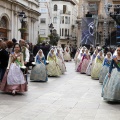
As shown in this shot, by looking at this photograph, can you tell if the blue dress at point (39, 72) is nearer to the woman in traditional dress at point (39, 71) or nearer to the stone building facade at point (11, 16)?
the woman in traditional dress at point (39, 71)

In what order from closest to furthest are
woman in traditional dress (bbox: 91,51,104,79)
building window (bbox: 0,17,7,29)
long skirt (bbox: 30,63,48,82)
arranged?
long skirt (bbox: 30,63,48,82), woman in traditional dress (bbox: 91,51,104,79), building window (bbox: 0,17,7,29)

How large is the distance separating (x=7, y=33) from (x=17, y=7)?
322 cm

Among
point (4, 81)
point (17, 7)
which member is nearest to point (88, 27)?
point (17, 7)

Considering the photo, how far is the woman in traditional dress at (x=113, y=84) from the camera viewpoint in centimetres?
957

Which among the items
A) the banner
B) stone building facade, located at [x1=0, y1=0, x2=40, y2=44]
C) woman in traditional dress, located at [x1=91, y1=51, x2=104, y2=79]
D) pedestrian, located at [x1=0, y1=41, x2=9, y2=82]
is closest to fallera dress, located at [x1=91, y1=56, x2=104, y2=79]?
woman in traditional dress, located at [x1=91, y1=51, x2=104, y2=79]

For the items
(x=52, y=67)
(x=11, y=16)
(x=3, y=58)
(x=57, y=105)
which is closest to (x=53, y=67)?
(x=52, y=67)

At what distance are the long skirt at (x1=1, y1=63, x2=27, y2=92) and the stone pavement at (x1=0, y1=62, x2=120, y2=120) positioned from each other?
0.23 m

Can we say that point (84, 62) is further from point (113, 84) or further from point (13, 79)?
point (113, 84)

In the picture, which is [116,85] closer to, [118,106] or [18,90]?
[118,106]

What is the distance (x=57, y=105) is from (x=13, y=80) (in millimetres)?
2060

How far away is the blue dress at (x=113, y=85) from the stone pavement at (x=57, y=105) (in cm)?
23

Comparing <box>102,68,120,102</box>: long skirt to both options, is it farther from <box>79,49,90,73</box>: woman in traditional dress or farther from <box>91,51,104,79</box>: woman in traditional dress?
<box>79,49,90,73</box>: woman in traditional dress

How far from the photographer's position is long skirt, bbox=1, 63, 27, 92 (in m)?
10.6

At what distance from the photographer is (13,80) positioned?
10625 millimetres
